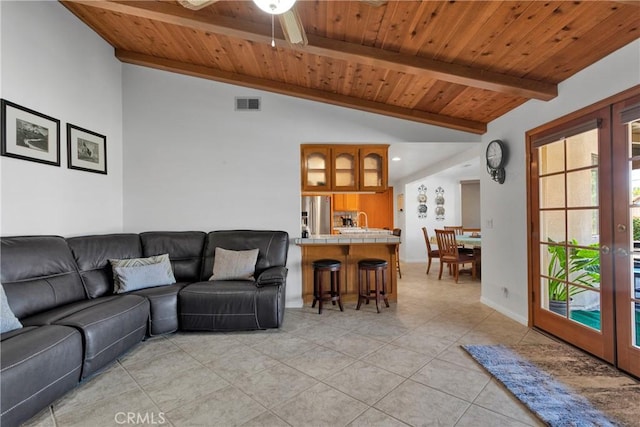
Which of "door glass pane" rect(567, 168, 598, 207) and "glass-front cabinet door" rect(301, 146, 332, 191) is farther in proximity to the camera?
"glass-front cabinet door" rect(301, 146, 332, 191)

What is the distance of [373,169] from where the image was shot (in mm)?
4082

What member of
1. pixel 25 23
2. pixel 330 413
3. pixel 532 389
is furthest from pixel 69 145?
pixel 532 389

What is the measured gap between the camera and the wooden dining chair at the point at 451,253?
5.21 metres

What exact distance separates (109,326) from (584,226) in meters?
3.94

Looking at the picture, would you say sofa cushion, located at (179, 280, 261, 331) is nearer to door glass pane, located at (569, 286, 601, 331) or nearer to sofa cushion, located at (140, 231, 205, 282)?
sofa cushion, located at (140, 231, 205, 282)

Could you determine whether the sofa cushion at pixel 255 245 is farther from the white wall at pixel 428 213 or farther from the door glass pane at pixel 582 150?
the white wall at pixel 428 213

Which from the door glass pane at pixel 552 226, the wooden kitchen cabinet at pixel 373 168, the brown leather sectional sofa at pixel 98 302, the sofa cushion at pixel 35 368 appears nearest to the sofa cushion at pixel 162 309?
the brown leather sectional sofa at pixel 98 302

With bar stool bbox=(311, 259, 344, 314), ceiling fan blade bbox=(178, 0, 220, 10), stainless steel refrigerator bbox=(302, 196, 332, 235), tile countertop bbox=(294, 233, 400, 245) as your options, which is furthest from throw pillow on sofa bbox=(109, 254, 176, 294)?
stainless steel refrigerator bbox=(302, 196, 332, 235)

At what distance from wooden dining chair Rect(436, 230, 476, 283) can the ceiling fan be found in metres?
4.50

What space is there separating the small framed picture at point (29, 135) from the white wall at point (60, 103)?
6 centimetres

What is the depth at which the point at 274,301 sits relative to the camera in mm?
2889

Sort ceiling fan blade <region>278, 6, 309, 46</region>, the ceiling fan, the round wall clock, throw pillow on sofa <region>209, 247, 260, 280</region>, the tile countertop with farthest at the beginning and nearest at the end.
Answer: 1. the tile countertop
2. the round wall clock
3. throw pillow on sofa <region>209, 247, 260, 280</region>
4. ceiling fan blade <region>278, 6, 309, 46</region>
5. the ceiling fan

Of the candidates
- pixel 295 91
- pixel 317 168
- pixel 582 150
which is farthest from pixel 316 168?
pixel 582 150

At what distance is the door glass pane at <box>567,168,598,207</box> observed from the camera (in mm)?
2381
